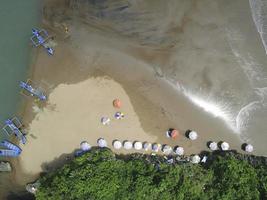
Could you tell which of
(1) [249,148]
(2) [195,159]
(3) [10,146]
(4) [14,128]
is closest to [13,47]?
(4) [14,128]

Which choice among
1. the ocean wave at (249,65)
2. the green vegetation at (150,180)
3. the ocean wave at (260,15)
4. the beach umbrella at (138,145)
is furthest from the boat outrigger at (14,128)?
the ocean wave at (260,15)

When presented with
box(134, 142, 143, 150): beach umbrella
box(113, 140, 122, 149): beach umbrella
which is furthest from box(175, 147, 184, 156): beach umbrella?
box(113, 140, 122, 149): beach umbrella

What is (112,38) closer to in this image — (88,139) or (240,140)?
(88,139)

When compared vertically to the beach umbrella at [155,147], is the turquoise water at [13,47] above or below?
above

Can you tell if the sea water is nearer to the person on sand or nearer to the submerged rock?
the submerged rock

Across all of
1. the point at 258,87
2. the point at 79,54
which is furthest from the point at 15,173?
the point at 258,87

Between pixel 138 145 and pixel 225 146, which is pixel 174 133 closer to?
pixel 138 145

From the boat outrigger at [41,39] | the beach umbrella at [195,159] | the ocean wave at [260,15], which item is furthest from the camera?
the boat outrigger at [41,39]

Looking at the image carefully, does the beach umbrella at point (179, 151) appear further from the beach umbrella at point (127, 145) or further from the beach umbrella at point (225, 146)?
the beach umbrella at point (127, 145)
